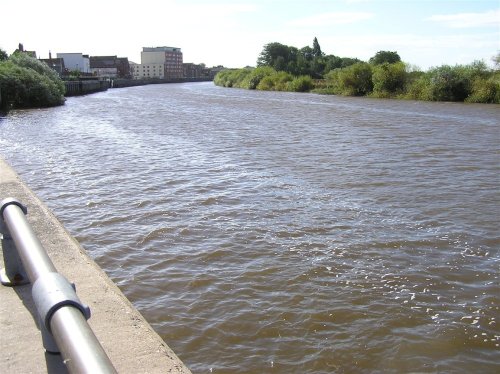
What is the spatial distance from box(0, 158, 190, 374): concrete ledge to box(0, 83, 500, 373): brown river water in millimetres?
1297

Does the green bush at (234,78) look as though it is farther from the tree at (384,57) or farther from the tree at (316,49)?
the tree at (316,49)

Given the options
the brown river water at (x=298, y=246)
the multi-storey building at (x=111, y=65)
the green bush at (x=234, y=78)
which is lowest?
the brown river water at (x=298, y=246)

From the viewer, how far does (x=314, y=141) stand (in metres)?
19.7

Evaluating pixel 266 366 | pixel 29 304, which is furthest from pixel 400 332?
pixel 29 304

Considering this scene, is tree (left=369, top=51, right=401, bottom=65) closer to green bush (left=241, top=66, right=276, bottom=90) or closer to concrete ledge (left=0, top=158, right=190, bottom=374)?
green bush (left=241, top=66, right=276, bottom=90)

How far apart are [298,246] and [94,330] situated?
4797mm

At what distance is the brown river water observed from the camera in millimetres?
5121

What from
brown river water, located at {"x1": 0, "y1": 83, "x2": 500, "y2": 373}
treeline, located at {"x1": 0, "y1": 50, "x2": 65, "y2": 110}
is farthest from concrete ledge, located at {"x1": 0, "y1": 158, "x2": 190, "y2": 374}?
treeline, located at {"x1": 0, "y1": 50, "x2": 65, "y2": 110}

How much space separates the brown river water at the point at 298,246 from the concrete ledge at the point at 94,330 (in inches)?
51.1

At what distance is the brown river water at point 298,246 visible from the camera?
5121mm

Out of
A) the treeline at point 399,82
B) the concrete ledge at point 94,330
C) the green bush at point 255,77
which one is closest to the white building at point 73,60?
the green bush at point 255,77

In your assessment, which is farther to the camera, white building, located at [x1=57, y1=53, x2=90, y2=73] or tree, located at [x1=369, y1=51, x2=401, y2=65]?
white building, located at [x1=57, y1=53, x2=90, y2=73]

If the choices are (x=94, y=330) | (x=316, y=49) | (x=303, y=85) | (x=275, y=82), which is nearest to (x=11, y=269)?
(x=94, y=330)

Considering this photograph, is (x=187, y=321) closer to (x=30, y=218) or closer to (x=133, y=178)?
(x=30, y=218)
